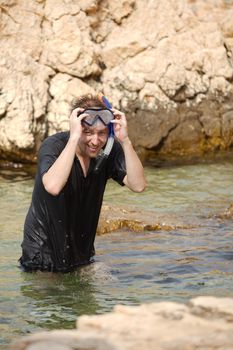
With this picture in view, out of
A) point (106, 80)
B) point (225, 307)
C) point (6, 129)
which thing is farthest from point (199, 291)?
point (106, 80)

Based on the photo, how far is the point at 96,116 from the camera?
6.16m

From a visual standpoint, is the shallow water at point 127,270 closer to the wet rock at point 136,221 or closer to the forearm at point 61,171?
the wet rock at point 136,221

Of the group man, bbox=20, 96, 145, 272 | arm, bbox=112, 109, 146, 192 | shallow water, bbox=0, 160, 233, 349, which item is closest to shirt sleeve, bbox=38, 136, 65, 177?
man, bbox=20, 96, 145, 272

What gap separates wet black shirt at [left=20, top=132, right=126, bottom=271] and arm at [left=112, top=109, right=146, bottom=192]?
13 centimetres

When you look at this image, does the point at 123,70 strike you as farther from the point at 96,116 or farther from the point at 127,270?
the point at 96,116

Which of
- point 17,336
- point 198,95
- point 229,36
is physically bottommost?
point 17,336

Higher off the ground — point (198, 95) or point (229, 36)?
point (229, 36)

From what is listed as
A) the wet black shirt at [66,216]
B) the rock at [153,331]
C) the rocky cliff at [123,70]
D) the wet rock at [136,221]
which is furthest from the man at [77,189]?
the rocky cliff at [123,70]

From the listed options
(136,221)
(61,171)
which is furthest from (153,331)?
(136,221)

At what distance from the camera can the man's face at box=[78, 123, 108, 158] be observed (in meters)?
6.18

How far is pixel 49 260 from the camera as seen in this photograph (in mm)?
6598

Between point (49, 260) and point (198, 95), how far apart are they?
25.0ft

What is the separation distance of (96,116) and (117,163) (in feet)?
1.82

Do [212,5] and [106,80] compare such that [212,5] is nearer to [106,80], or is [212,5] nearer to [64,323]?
[106,80]
